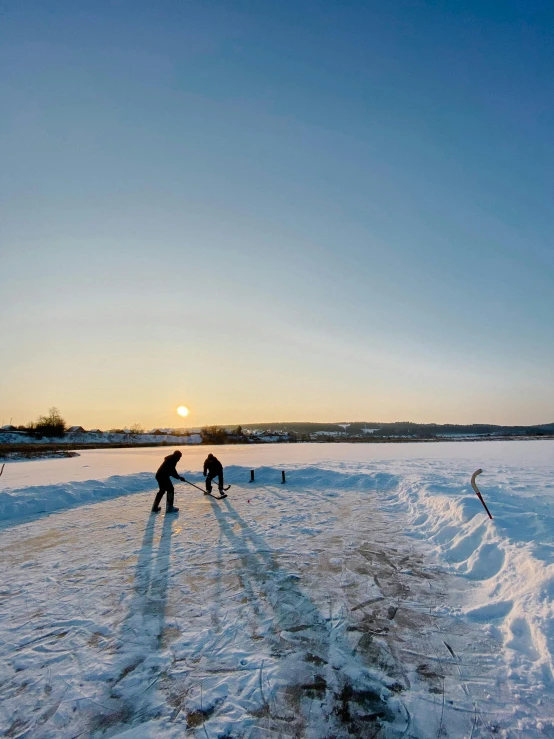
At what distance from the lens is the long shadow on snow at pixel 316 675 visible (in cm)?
287

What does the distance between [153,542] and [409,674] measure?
573 cm

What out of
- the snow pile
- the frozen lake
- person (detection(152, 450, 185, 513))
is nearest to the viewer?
the snow pile

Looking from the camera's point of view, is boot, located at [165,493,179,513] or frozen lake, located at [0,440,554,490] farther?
frozen lake, located at [0,440,554,490]

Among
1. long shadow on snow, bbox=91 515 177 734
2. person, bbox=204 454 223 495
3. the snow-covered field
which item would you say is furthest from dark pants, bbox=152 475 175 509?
long shadow on snow, bbox=91 515 177 734

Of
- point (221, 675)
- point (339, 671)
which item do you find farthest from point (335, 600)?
point (221, 675)

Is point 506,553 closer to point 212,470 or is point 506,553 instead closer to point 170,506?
point 170,506

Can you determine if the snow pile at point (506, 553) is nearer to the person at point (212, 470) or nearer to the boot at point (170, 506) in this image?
the person at point (212, 470)

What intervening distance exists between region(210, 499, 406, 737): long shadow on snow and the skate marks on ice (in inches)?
0.5

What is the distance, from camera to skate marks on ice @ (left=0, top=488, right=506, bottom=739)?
2.92m

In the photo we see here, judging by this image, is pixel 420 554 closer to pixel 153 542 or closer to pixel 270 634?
pixel 270 634

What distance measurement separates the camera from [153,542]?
25.1 feet

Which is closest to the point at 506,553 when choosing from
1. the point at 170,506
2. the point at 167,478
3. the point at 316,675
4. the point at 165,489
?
the point at 316,675

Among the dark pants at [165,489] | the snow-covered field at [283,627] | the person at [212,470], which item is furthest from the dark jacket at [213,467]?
the snow-covered field at [283,627]

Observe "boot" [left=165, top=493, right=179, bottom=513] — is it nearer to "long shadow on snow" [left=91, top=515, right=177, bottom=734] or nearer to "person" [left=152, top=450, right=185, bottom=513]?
"person" [left=152, top=450, right=185, bottom=513]
